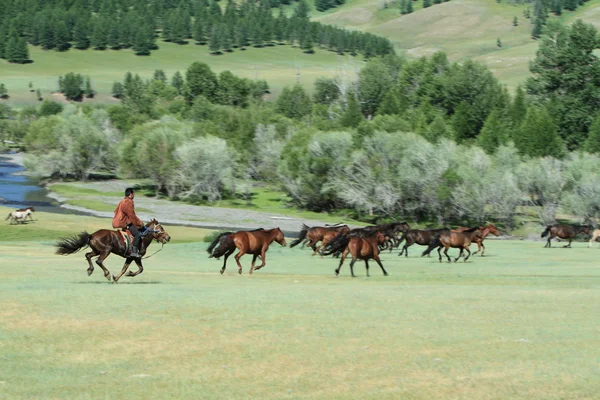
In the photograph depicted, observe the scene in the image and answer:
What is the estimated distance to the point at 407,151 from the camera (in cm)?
10069

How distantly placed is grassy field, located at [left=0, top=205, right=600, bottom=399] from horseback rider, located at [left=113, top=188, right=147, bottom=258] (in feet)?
4.85

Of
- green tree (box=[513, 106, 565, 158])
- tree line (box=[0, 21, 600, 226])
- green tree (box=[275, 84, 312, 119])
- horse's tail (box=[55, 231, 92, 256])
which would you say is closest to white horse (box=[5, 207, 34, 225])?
tree line (box=[0, 21, 600, 226])

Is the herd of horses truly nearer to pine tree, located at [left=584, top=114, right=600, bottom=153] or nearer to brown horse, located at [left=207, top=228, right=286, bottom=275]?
brown horse, located at [left=207, top=228, right=286, bottom=275]

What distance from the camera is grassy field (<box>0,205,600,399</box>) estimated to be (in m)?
14.4

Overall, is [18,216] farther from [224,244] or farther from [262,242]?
[224,244]

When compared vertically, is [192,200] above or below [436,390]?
below

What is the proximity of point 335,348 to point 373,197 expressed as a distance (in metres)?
83.4

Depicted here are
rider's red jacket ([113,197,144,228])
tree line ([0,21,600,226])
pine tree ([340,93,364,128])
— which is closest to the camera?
rider's red jacket ([113,197,144,228])

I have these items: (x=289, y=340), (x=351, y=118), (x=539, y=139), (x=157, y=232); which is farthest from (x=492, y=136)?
(x=289, y=340)

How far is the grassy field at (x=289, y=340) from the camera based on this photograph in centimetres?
1440

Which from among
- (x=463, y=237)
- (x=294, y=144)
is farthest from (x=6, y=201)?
(x=463, y=237)

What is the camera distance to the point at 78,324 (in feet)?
60.3

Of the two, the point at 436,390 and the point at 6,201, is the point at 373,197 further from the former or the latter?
the point at 436,390

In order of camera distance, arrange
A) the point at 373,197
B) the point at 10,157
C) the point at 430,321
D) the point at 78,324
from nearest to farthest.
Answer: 1. the point at 78,324
2. the point at 430,321
3. the point at 373,197
4. the point at 10,157
